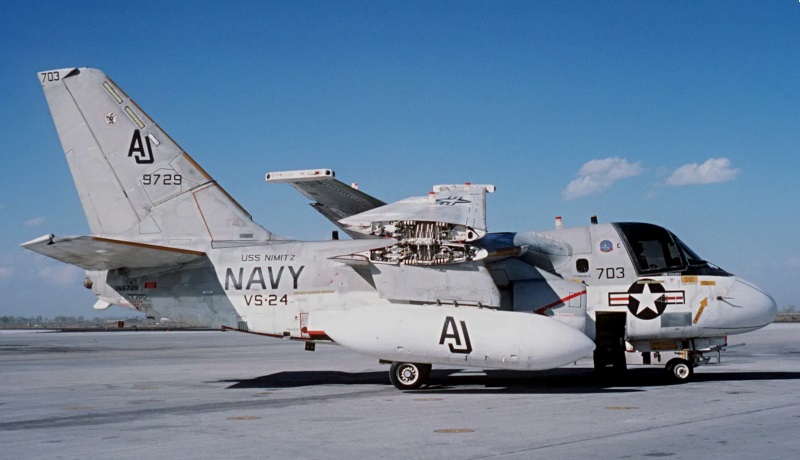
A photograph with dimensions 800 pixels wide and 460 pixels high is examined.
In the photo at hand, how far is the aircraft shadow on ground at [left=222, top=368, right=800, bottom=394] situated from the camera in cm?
1667

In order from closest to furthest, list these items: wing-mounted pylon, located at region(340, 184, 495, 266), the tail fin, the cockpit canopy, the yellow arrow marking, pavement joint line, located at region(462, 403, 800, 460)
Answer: pavement joint line, located at region(462, 403, 800, 460) < wing-mounted pylon, located at region(340, 184, 495, 266) < the yellow arrow marking < the cockpit canopy < the tail fin

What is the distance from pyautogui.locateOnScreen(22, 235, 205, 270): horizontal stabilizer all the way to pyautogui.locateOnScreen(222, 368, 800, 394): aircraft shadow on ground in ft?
11.0

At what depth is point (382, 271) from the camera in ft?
55.4

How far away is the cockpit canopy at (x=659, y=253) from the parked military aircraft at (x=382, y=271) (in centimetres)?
3

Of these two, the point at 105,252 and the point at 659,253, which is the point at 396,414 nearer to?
the point at 105,252

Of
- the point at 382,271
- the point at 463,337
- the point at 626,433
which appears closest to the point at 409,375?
the point at 463,337

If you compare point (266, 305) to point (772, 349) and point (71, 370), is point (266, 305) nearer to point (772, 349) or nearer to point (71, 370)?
point (71, 370)

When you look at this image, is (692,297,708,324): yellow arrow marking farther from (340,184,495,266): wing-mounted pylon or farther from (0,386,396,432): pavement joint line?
(0,386,396,432): pavement joint line

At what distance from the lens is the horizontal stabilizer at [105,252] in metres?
15.3

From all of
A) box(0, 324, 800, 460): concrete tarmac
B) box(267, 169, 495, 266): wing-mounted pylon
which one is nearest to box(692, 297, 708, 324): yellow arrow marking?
box(0, 324, 800, 460): concrete tarmac

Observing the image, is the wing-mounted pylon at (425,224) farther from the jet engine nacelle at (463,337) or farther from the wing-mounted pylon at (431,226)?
the jet engine nacelle at (463,337)

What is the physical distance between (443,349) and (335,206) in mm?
5975

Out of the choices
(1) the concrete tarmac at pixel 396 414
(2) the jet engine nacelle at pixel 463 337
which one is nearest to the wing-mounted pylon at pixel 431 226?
(2) the jet engine nacelle at pixel 463 337

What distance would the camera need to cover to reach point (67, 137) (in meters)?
19.2
